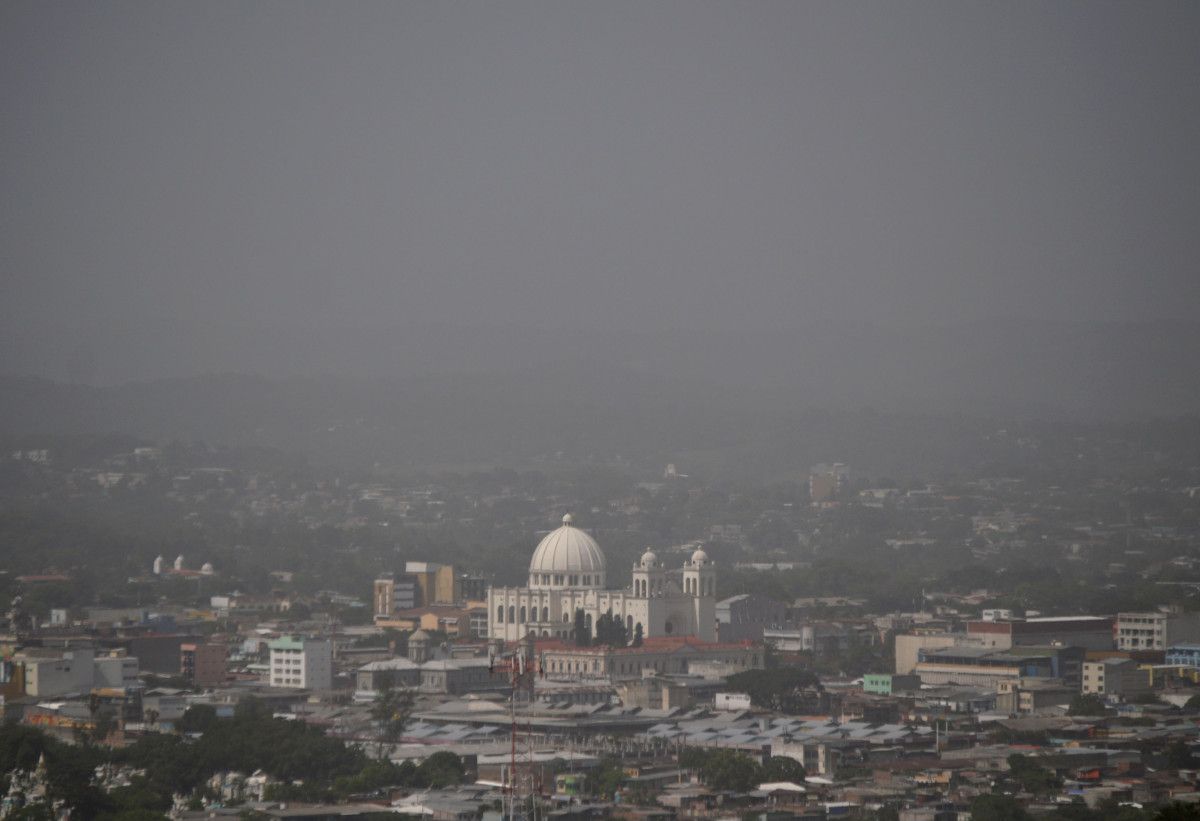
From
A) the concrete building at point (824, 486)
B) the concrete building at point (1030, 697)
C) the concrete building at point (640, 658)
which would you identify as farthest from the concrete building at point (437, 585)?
the concrete building at point (824, 486)

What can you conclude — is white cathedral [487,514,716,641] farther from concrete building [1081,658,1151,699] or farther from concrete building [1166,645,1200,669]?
concrete building [1081,658,1151,699]

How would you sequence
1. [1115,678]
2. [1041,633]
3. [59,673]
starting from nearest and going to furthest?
[59,673] < [1115,678] < [1041,633]

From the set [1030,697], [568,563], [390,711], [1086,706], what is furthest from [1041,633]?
[390,711]

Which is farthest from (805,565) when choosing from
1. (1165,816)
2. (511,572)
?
(1165,816)

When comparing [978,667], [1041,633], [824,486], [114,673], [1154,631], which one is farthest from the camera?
[824,486]

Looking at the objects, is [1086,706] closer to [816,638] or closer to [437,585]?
[816,638]

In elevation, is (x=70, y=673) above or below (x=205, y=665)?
below

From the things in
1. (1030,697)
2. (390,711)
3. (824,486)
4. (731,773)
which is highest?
(824,486)

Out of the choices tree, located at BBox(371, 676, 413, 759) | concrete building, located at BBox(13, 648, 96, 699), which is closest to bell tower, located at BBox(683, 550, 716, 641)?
tree, located at BBox(371, 676, 413, 759)

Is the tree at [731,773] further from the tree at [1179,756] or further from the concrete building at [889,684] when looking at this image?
the concrete building at [889,684]
